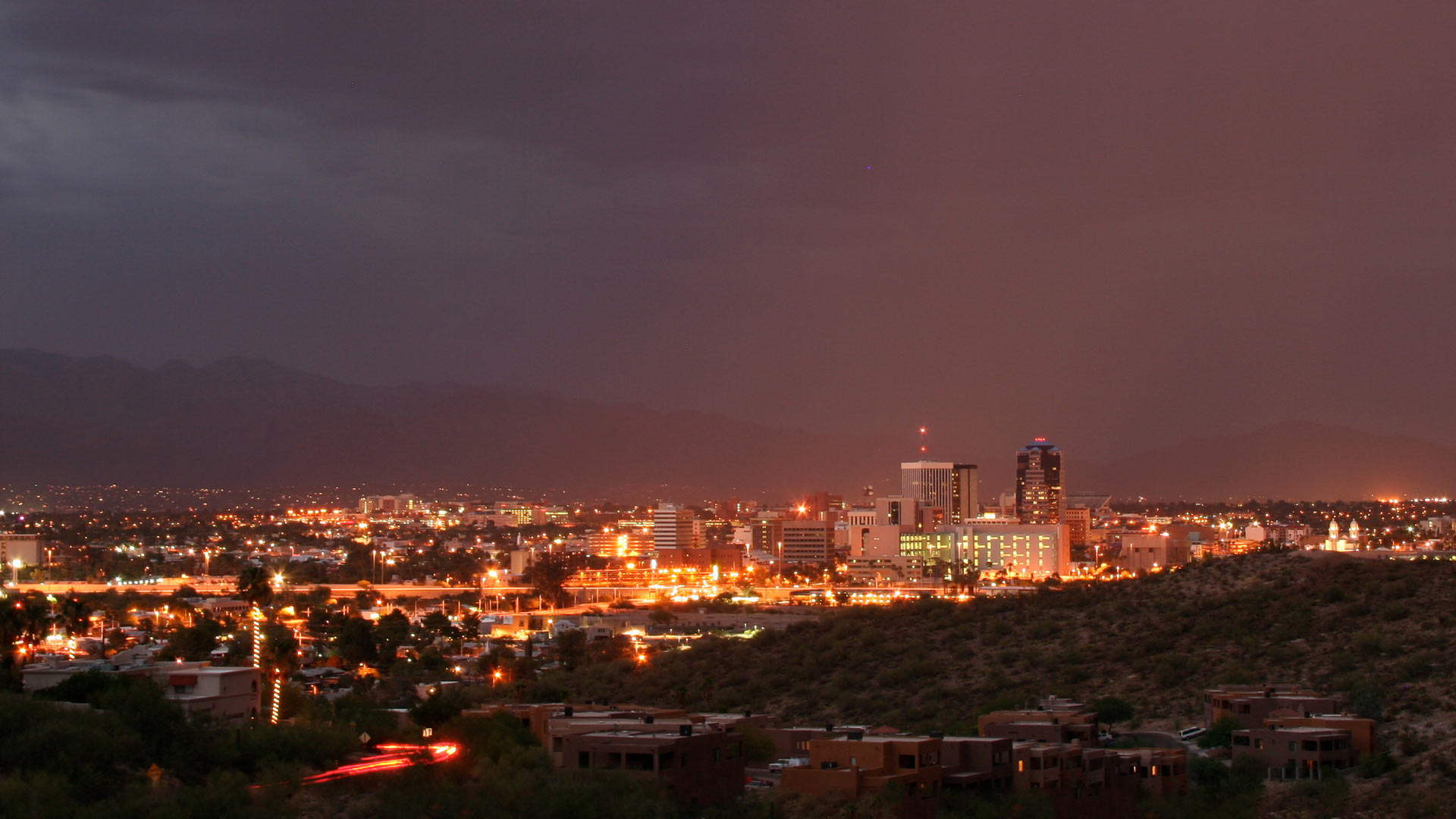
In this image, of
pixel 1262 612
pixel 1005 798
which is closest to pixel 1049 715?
pixel 1005 798

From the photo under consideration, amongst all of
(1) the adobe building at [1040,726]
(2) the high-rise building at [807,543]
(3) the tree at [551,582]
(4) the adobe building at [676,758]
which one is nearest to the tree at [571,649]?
(1) the adobe building at [1040,726]

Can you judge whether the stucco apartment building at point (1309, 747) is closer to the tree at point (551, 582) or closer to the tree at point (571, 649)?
the tree at point (571, 649)

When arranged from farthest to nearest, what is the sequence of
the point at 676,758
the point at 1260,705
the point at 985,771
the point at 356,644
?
1. the point at 356,644
2. the point at 1260,705
3. the point at 985,771
4. the point at 676,758

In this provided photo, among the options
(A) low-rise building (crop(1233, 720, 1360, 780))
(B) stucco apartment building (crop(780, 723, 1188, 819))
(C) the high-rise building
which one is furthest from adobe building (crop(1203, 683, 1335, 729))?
(C) the high-rise building

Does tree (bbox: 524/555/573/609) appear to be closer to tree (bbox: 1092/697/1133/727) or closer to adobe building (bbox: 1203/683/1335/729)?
tree (bbox: 1092/697/1133/727)

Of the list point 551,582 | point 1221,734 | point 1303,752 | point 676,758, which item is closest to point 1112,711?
point 1221,734

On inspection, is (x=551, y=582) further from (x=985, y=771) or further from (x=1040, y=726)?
(x=985, y=771)

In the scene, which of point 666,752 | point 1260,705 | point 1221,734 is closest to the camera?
point 666,752

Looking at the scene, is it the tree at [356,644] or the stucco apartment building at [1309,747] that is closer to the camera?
the stucco apartment building at [1309,747]

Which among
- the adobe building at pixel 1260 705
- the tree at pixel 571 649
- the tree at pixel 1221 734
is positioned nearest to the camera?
the tree at pixel 1221 734

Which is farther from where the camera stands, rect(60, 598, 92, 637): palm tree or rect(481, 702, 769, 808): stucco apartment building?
rect(60, 598, 92, 637): palm tree

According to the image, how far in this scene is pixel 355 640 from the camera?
70.2 metres

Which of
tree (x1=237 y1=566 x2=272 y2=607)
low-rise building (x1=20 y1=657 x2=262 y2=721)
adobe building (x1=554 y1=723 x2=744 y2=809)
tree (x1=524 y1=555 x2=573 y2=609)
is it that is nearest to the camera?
adobe building (x1=554 y1=723 x2=744 y2=809)

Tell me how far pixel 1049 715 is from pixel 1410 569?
904 inches
